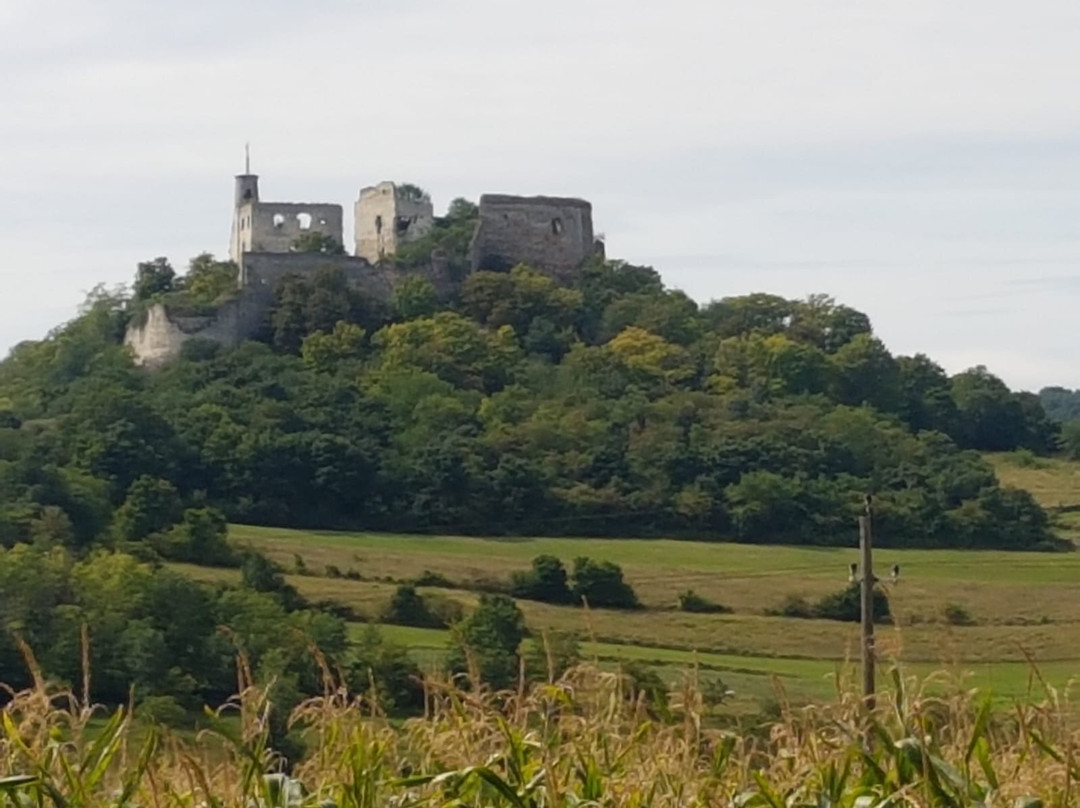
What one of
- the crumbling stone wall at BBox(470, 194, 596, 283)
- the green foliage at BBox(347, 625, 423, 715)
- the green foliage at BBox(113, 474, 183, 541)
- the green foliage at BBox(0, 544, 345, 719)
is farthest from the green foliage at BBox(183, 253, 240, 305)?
the green foliage at BBox(347, 625, 423, 715)

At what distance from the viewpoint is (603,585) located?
4044cm

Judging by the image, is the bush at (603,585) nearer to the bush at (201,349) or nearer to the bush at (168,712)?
the bush at (201,349)

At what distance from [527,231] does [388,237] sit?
4077 mm

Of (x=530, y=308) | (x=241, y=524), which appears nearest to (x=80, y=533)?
(x=241, y=524)

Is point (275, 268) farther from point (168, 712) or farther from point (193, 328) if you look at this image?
point (168, 712)

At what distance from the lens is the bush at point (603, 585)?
39.2 metres

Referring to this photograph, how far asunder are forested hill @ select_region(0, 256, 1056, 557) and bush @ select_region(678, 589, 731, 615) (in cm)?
1047

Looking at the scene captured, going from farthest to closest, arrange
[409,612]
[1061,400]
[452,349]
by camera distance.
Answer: [1061,400]
[452,349]
[409,612]

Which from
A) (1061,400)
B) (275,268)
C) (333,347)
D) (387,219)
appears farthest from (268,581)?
(1061,400)

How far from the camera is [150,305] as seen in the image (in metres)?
61.8

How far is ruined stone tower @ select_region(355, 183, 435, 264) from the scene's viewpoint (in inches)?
2534

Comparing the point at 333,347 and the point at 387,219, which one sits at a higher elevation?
the point at 387,219

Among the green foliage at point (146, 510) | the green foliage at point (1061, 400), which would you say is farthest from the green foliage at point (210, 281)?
the green foliage at point (1061, 400)

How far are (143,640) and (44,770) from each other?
2107cm
